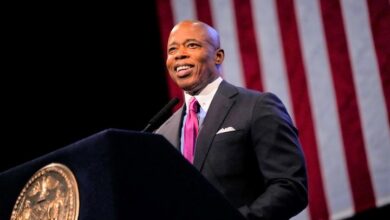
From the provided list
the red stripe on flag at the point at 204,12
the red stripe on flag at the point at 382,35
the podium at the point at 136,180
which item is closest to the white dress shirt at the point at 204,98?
the podium at the point at 136,180

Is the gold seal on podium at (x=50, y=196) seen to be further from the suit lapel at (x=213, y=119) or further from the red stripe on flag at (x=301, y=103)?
the red stripe on flag at (x=301, y=103)

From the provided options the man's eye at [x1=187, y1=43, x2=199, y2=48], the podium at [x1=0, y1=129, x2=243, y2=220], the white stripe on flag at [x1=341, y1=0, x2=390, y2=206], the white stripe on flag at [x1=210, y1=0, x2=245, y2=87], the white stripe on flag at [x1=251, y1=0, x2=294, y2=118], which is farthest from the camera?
the white stripe on flag at [x1=210, y1=0, x2=245, y2=87]

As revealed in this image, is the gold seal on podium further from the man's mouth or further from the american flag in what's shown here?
the american flag

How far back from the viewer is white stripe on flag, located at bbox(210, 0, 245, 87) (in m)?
3.46

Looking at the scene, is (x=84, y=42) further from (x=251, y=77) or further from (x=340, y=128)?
(x=340, y=128)

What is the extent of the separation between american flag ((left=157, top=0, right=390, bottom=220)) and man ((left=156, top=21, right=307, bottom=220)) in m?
1.25

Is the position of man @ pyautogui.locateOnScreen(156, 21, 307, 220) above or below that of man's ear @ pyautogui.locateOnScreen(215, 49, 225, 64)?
below

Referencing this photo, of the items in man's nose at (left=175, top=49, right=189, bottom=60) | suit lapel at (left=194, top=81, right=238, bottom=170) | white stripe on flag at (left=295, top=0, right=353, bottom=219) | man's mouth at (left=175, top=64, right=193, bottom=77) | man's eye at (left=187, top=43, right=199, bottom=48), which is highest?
man's eye at (left=187, top=43, right=199, bottom=48)

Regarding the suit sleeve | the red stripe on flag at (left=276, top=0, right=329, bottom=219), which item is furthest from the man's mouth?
the red stripe on flag at (left=276, top=0, right=329, bottom=219)

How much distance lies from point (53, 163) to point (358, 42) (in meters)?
2.25

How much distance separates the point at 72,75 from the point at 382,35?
170 cm

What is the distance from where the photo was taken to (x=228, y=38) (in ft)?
11.5

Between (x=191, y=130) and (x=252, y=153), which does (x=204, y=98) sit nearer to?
(x=191, y=130)

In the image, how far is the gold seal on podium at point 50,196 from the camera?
1.24 meters
